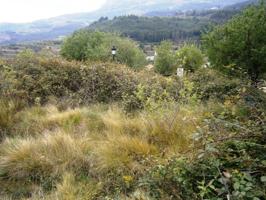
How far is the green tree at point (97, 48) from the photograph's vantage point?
28.5m

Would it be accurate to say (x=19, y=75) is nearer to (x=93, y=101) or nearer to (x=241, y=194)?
(x=93, y=101)

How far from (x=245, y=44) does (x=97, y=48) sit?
22.1 m

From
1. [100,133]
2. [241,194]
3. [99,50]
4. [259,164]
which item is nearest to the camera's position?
[241,194]

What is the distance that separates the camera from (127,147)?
392 cm

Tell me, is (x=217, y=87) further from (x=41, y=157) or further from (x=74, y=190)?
(x=74, y=190)

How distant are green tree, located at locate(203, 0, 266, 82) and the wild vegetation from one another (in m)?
1.27

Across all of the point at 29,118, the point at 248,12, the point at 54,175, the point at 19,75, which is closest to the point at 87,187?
the point at 54,175

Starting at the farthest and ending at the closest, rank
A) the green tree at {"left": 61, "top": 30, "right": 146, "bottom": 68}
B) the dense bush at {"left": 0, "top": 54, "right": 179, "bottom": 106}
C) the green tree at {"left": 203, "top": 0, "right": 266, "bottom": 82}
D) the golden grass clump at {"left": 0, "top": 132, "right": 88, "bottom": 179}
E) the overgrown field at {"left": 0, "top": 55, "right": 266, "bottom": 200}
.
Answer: the green tree at {"left": 61, "top": 30, "right": 146, "bottom": 68}, the green tree at {"left": 203, "top": 0, "right": 266, "bottom": 82}, the dense bush at {"left": 0, "top": 54, "right": 179, "bottom": 106}, the golden grass clump at {"left": 0, "top": 132, "right": 88, "bottom": 179}, the overgrown field at {"left": 0, "top": 55, "right": 266, "bottom": 200}

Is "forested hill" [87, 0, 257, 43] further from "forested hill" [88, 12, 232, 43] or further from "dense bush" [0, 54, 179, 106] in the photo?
"dense bush" [0, 54, 179, 106]

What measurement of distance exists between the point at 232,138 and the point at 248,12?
729 cm

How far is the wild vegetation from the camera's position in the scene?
2721mm

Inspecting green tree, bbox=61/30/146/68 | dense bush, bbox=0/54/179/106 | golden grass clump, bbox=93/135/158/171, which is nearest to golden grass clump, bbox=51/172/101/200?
golden grass clump, bbox=93/135/158/171

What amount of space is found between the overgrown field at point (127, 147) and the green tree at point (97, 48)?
A: 63.7 feet

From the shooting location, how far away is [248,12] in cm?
918
